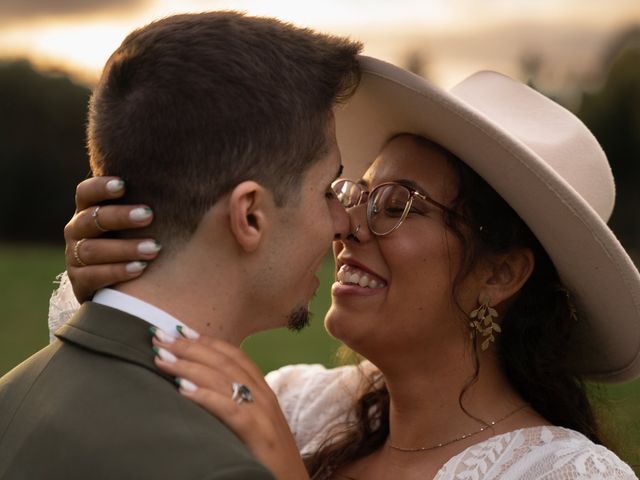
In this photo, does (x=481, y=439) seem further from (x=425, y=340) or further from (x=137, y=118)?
(x=137, y=118)

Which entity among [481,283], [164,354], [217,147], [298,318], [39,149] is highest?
[217,147]

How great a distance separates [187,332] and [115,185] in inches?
15.7

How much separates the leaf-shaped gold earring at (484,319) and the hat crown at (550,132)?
19.3 inches

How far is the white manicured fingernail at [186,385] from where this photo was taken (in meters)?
2.18

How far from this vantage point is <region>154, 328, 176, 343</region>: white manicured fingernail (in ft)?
7.36

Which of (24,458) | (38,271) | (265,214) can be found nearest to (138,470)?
(24,458)

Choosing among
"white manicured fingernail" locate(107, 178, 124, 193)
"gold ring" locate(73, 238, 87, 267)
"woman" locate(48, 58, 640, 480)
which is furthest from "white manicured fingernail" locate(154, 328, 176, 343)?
"woman" locate(48, 58, 640, 480)

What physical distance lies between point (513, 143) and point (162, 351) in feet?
4.44

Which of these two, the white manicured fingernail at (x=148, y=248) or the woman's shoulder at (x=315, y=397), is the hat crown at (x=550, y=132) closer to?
the woman's shoulder at (x=315, y=397)

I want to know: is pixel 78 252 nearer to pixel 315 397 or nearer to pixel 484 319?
pixel 484 319

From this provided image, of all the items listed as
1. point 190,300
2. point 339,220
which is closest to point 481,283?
point 339,220

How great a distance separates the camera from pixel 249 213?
7.72 feet

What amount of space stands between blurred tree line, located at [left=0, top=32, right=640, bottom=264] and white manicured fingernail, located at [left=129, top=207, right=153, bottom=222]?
22813mm

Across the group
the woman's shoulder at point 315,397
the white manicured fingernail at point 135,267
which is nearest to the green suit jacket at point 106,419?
the white manicured fingernail at point 135,267
